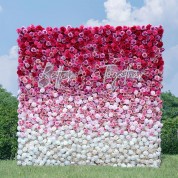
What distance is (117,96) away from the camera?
1100cm

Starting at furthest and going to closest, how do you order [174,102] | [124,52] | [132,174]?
[174,102], [124,52], [132,174]

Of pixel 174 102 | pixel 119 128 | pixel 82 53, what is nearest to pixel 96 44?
pixel 82 53

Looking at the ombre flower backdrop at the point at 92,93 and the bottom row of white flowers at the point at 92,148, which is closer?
the ombre flower backdrop at the point at 92,93

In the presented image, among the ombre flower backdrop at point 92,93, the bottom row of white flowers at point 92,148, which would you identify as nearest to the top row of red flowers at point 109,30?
the ombre flower backdrop at point 92,93

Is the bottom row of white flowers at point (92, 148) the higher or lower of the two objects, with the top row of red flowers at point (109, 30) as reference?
lower

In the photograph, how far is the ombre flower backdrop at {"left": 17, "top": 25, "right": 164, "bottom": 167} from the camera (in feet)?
35.9

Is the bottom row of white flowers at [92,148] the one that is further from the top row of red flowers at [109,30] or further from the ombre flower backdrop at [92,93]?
the top row of red flowers at [109,30]

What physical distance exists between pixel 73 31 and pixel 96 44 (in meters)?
0.58

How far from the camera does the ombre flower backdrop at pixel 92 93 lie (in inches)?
431

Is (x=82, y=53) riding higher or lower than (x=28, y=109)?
higher

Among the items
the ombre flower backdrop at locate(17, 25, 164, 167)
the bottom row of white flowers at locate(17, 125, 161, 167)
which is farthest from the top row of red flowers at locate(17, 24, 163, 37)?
the bottom row of white flowers at locate(17, 125, 161, 167)

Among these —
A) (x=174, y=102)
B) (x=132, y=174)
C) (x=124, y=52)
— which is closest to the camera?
(x=132, y=174)

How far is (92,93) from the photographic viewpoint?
36.2 feet

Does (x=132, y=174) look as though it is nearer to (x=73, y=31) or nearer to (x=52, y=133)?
(x=52, y=133)
